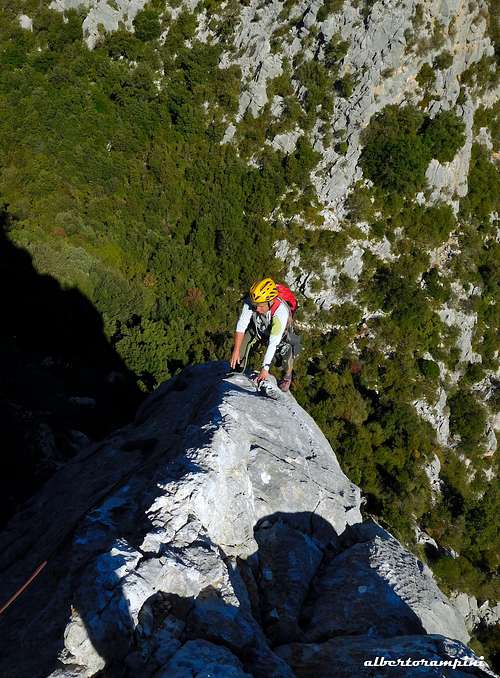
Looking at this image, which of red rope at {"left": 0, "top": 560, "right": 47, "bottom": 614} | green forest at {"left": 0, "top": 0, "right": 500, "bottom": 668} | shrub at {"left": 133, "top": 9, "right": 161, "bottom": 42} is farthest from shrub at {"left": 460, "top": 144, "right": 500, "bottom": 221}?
red rope at {"left": 0, "top": 560, "right": 47, "bottom": 614}

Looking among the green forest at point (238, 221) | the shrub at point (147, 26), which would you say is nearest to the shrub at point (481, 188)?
the green forest at point (238, 221)

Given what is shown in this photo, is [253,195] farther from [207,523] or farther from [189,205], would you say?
[207,523]

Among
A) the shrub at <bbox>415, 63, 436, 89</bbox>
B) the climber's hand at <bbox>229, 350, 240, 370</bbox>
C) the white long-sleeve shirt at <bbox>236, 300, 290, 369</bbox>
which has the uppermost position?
the shrub at <bbox>415, 63, 436, 89</bbox>

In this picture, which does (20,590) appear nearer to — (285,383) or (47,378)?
(285,383)

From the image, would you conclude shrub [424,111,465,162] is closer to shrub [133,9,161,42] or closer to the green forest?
the green forest

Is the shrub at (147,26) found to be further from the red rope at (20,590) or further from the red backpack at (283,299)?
the red rope at (20,590)

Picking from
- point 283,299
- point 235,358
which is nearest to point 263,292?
point 283,299
